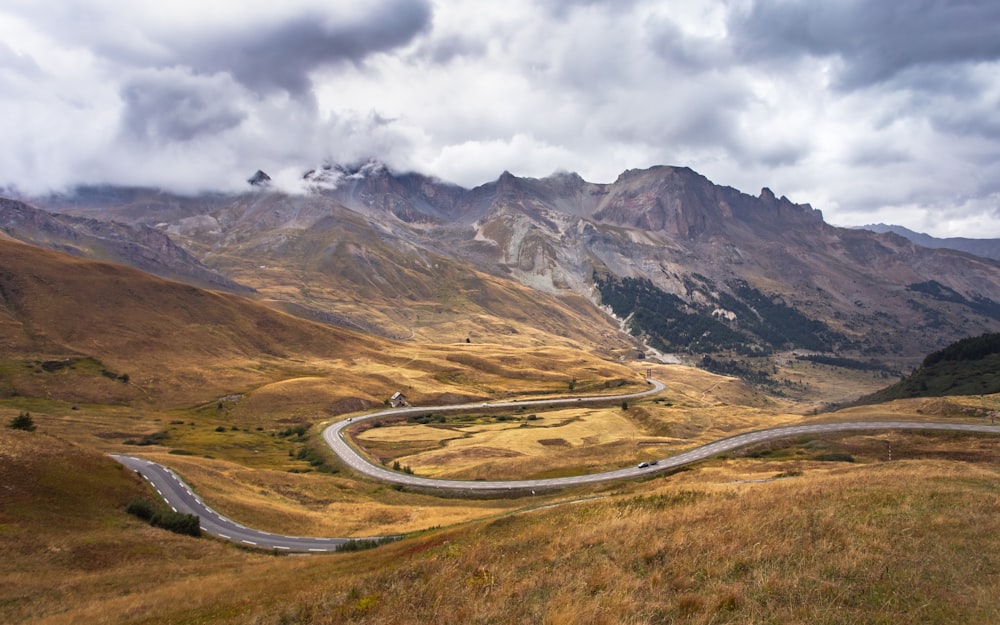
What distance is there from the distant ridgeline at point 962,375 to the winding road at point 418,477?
98603 millimetres

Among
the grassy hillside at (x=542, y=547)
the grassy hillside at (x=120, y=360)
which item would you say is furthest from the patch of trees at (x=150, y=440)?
the grassy hillside at (x=120, y=360)

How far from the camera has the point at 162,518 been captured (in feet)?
139

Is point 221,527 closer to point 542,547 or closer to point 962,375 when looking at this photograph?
point 542,547

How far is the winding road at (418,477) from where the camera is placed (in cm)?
4941

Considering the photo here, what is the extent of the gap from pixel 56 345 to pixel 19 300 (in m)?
36.1

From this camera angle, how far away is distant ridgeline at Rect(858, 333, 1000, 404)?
534 feet

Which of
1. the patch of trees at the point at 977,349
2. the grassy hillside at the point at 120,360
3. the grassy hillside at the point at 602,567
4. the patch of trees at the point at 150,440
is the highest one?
the patch of trees at the point at 977,349

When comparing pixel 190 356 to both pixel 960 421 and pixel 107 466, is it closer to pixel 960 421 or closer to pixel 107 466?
pixel 107 466

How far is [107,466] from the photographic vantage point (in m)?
46.5

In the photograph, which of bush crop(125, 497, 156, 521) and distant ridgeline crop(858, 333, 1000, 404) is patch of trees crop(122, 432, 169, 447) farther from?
distant ridgeline crop(858, 333, 1000, 404)

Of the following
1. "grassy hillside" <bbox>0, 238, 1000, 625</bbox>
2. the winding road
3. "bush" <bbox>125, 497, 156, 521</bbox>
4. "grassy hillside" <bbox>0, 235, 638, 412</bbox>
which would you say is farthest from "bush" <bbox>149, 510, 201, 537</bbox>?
"grassy hillside" <bbox>0, 235, 638, 412</bbox>

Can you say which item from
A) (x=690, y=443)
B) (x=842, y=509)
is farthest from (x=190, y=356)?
(x=842, y=509)

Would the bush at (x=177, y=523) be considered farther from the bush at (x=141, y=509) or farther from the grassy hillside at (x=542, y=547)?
the grassy hillside at (x=542, y=547)

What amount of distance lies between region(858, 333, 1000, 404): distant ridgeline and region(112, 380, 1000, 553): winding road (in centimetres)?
9860
